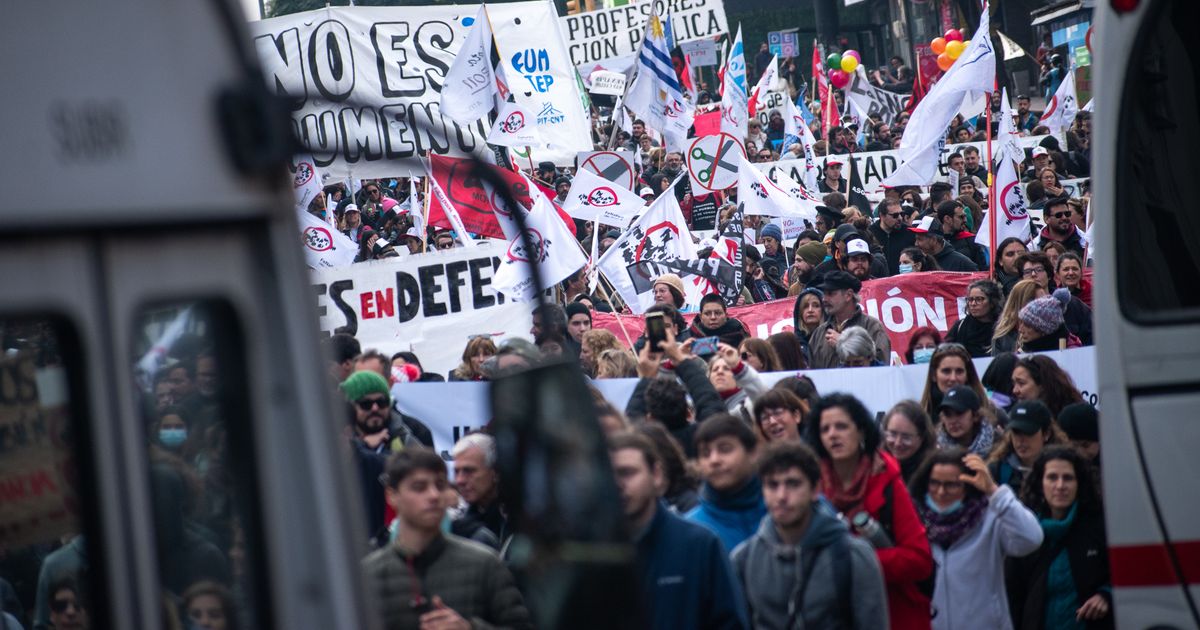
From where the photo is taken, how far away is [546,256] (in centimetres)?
1118

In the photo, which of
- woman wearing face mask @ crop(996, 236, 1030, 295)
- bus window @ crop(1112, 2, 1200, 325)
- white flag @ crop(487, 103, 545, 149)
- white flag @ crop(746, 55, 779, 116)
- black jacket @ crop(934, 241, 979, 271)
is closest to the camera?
bus window @ crop(1112, 2, 1200, 325)

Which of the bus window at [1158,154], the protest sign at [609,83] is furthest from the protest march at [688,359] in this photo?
the protest sign at [609,83]

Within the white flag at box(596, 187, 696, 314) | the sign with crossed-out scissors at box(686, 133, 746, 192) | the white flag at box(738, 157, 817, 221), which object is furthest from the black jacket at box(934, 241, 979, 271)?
the sign with crossed-out scissors at box(686, 133, 746, 192)

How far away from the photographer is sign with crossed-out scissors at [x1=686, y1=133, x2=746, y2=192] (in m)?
14.7

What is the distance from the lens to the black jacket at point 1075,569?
5371 mm

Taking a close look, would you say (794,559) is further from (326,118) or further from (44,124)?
(326,118)

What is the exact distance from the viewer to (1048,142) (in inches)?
722

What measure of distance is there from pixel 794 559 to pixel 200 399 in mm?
2987

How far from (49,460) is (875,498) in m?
3.78

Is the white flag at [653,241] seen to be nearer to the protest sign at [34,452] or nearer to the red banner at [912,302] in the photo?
the red banner at [912,302]

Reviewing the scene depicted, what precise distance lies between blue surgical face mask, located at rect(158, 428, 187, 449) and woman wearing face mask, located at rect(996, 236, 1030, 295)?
373 inches

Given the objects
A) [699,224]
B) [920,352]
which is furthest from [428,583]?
[699,224]

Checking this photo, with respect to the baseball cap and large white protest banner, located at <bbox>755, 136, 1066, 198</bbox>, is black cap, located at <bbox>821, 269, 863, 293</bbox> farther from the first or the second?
large white protest banner, located at <bbox>755, 136, 1066, 198</bbox>

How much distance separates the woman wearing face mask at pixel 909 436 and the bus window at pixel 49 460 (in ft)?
14.6
